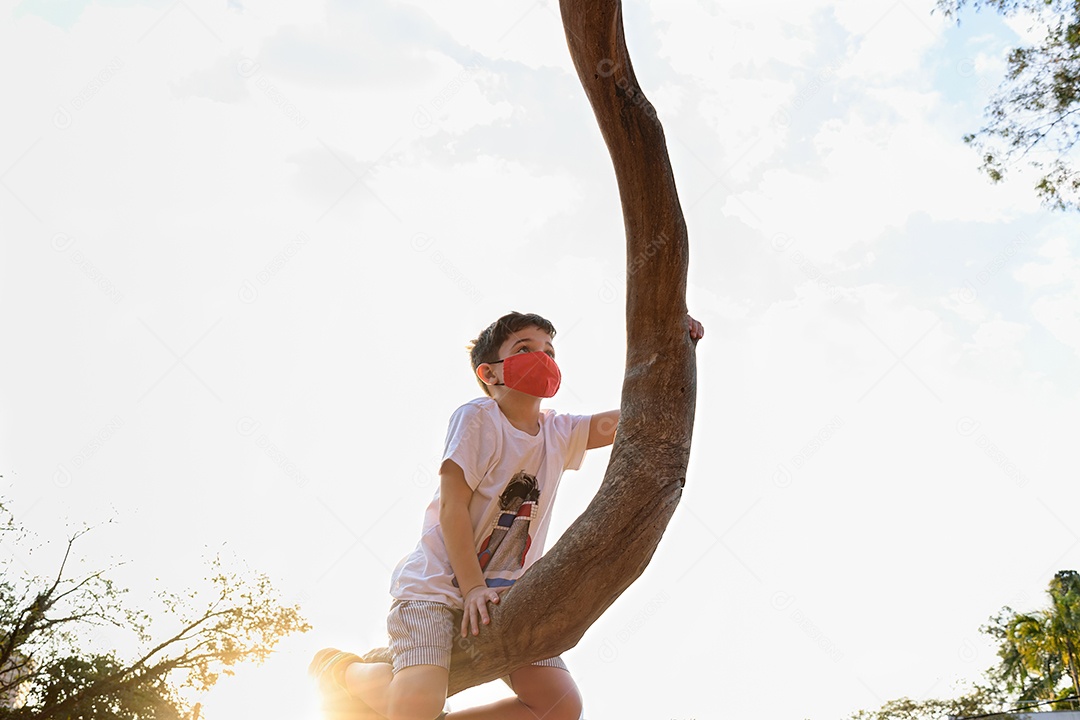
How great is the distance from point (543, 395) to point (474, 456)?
30cm

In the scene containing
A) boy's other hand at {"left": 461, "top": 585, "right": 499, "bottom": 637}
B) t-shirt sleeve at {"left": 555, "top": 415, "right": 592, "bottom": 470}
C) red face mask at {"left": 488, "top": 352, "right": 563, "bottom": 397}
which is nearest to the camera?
boy's other hand at {"left": 461, "top": 585, "right": 499, "bottom": 637}

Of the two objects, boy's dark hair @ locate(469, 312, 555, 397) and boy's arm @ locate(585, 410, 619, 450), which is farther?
boy's arm @ locate(585, 410, 619, 450)

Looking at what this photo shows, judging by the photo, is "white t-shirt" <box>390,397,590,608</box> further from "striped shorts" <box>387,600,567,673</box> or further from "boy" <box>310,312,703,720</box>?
"striped shorts" <box>387,600,567,673</box>

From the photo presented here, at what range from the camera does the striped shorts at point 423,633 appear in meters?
2.26

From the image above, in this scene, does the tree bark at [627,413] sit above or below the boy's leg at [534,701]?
above

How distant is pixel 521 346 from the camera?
9.29 ft

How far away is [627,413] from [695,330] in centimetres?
34

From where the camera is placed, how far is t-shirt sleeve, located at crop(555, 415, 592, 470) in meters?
3.00

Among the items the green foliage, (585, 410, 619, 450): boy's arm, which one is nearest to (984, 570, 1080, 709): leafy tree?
the green foliage

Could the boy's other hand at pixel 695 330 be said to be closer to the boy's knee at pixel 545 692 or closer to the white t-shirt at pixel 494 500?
the white t-shirt at pixel 494 500

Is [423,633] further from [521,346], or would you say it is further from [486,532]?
[521,346]

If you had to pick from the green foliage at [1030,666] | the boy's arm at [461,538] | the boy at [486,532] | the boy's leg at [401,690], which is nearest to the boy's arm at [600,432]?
the boy at [486,532]

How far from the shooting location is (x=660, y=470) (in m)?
2.01

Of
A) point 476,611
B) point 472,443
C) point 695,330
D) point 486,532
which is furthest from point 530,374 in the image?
point 476,611
